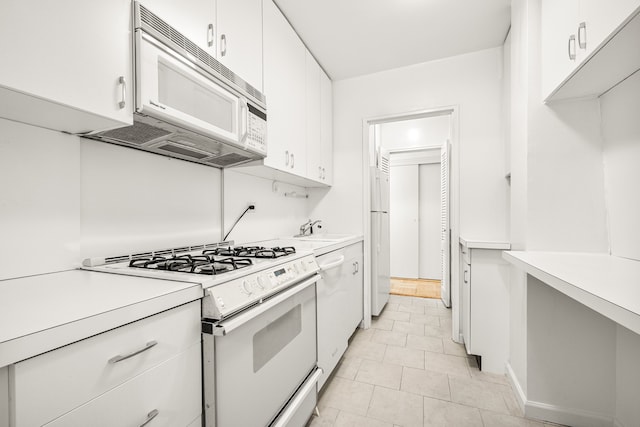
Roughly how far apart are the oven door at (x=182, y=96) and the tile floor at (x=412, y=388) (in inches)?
64.2

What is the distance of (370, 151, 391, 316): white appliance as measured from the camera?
2.91 metres

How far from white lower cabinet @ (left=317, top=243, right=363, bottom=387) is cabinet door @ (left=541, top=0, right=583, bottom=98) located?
1.52m

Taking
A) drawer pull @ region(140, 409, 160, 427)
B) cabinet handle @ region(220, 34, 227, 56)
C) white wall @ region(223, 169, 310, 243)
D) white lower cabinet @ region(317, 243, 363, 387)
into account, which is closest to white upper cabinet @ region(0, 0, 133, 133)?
cabinet handle @ region(220, 34, 227, 56)

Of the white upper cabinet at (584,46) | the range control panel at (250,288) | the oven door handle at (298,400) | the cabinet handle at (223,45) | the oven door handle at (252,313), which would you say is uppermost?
the cabinet handle at (223,45)

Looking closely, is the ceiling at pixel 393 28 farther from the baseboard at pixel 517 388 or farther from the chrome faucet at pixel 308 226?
the baseboard at pixel 517 388

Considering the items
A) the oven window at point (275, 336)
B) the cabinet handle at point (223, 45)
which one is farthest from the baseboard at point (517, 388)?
the cabinet handle at point (223, 45)

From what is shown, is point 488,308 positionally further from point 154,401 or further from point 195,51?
point 195,51

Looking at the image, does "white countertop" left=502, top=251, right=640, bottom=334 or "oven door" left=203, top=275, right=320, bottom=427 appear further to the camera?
"oven door" left=203, top=275, right=320, bottom=427

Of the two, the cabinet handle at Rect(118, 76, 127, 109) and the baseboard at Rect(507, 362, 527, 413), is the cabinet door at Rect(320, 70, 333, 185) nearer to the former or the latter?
the cabinet handle at Rect(118, 76, 127, 109)

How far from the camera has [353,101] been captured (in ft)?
9.66

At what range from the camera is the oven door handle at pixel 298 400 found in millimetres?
1142

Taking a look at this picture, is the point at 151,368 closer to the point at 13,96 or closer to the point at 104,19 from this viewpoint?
the point at 13,96

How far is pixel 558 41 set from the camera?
135 centimetres

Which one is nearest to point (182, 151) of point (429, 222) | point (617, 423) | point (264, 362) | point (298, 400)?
point (264, 362)
